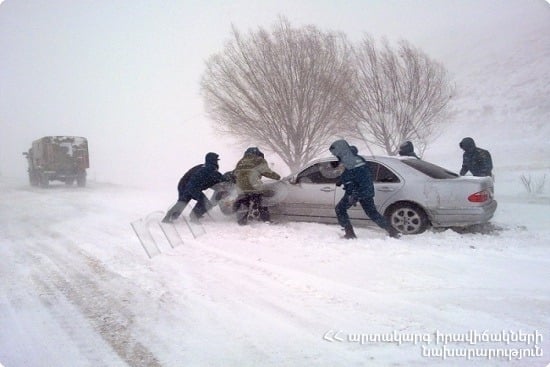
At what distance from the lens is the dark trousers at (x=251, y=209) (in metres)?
7.11

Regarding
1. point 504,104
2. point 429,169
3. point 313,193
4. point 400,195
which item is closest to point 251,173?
point 313,193

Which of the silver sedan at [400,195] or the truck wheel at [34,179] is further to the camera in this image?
the truck wheel at [34,179]

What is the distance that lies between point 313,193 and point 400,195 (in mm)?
1497

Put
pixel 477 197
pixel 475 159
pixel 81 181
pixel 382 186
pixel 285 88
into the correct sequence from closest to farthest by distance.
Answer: pixel 477 197, pixel 382 186, pixel 475 159, pixel 285 88, pixel 81 181

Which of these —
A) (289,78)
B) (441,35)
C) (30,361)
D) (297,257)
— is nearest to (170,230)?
(297,257)

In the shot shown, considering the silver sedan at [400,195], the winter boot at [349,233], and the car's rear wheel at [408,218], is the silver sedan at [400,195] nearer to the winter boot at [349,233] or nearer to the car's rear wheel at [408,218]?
the car's rear wheel at [408,218]

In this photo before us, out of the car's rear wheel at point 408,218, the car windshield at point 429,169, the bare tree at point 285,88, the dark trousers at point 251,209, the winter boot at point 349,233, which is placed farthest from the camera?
the bare tree at point 285,88

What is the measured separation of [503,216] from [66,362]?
27.3 ft

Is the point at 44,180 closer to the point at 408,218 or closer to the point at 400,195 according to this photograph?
the point at 400,195

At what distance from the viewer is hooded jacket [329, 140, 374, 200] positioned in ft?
18.6

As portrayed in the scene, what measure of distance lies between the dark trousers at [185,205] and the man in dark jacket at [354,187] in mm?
2822

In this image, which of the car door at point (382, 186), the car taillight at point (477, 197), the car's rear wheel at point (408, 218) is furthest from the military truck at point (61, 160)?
the car taillight at point (477, 197)

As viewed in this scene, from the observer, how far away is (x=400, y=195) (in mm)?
6246

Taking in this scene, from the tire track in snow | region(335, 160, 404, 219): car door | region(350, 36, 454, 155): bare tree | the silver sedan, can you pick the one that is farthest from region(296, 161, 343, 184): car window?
region(350, 36, 454, 155): bare tree
